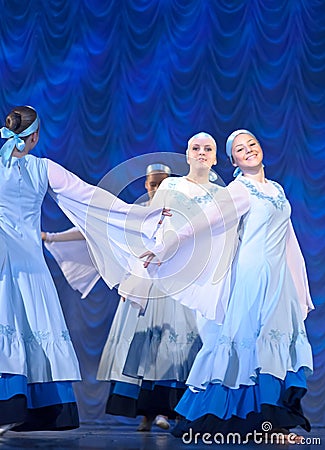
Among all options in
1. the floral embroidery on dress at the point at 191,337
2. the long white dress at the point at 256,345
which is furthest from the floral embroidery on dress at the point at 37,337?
the floral embroidery on dress at the point at 191,337

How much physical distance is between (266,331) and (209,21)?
2.94 metres

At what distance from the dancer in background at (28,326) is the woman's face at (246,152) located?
1080mm

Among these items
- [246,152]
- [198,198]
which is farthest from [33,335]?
[246,152]

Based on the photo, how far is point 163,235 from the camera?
4414 millimetres

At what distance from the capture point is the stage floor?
155 inches

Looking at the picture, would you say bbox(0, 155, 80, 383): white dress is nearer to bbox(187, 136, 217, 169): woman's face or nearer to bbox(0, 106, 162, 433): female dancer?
bbox(0, 106, 162, 433): female dancer

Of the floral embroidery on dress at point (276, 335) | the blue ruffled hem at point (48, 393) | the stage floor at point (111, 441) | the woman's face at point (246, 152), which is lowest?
the stage floor at point (111, 441)

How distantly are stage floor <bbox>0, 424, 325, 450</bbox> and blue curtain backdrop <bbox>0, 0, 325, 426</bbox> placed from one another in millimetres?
1183

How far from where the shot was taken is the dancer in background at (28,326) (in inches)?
152

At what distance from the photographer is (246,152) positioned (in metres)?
4.65

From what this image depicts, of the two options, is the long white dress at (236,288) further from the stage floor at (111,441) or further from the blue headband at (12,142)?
the blue headband at (12,142)

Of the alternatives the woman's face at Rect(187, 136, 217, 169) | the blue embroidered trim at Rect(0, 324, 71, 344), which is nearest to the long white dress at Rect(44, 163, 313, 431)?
the woman's face at Rect(187, 136, 217, 169)

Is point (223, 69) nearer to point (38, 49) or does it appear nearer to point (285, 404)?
Result: point (38, 49)

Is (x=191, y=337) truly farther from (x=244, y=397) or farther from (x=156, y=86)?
(x=156, y=86)
